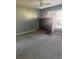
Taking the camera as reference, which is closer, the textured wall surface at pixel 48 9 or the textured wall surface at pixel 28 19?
the textured wall surface at pixel 48 9

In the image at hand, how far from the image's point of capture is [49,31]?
5855 millimetres

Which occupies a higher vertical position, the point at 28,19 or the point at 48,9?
the point at 48,9

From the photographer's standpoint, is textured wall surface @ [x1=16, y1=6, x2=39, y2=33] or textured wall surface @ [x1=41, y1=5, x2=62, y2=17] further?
textured wall surface @ [x1=16, y1=6, x2=39, y2=33]

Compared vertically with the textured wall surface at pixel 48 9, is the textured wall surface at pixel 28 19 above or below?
below

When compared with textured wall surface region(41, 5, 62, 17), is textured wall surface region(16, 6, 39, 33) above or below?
below

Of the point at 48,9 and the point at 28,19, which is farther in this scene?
the point at 28,19
